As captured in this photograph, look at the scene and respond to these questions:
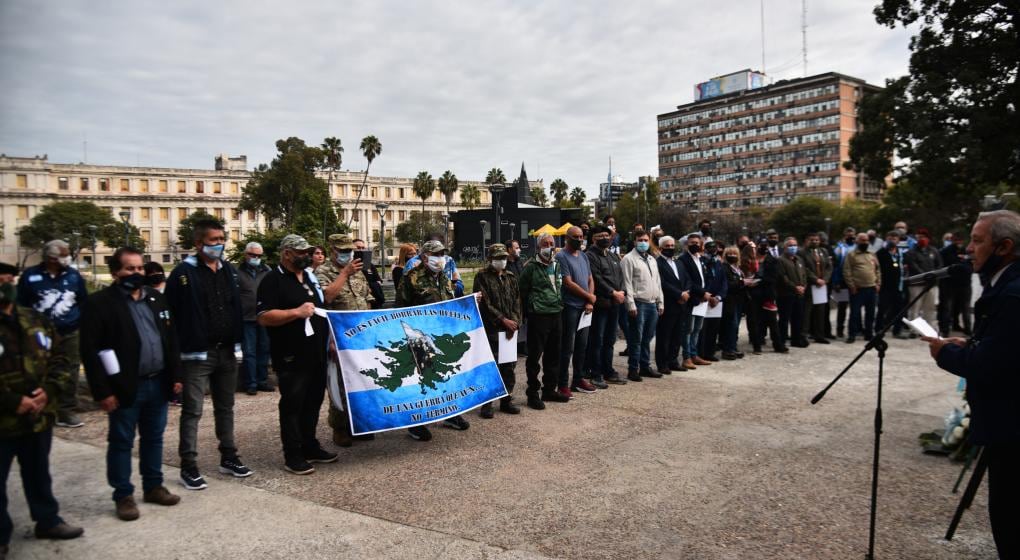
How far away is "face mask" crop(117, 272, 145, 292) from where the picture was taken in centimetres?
439

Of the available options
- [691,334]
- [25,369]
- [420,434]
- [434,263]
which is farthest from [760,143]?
[25,369]

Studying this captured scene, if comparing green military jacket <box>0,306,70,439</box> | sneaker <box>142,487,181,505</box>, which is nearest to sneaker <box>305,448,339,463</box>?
sneaker <box>142,487,181,505</box>

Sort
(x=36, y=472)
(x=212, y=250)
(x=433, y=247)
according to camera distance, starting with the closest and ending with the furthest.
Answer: (x=36, y=472) → (x=212, y=250) → (x=433, y=247)

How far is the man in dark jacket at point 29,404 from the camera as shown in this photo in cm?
370

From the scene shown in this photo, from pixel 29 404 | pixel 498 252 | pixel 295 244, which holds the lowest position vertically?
pixel 29 404

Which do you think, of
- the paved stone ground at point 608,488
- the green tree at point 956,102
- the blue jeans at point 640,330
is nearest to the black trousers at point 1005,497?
the paved stone ground at point 608,488

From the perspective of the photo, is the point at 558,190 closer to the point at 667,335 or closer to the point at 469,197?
the point at 469,197

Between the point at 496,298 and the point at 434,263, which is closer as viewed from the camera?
the point at 434,263

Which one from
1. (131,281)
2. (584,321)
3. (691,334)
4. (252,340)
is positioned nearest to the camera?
(131,281)

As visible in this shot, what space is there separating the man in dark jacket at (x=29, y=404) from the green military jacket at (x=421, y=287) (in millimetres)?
3205

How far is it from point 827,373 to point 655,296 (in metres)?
2.94

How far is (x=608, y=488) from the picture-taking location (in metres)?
4.79

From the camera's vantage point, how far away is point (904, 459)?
5.42 metres

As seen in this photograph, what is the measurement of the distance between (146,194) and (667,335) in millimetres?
123785
